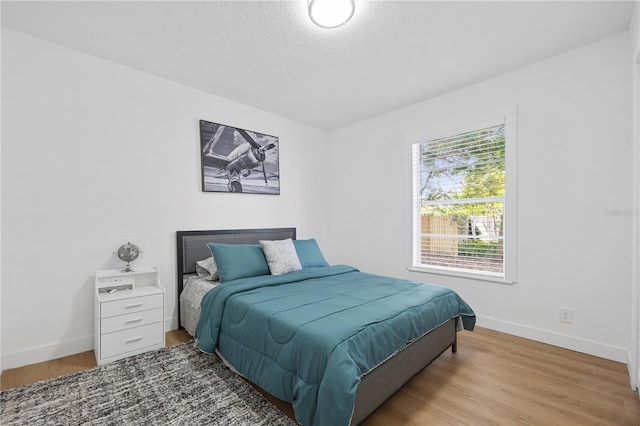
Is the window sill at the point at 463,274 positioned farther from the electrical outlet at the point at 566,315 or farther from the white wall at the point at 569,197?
the electrical outlet at the point at 566,315

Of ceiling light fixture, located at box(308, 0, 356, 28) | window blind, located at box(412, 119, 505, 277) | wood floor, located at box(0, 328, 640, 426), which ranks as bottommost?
wood floor, located at box(0, 328, 640, 426)

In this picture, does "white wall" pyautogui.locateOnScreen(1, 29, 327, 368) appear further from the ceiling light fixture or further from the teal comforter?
the ceiling light fixture

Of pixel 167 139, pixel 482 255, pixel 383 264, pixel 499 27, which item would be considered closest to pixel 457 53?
pixel 499 27

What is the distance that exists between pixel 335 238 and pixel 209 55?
3097mm

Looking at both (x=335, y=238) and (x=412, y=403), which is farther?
(x=335, y=238)

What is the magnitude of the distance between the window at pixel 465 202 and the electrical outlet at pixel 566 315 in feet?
1.51

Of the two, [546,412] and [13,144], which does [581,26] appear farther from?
[13,144]

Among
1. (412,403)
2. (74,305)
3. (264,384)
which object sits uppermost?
(74,305)

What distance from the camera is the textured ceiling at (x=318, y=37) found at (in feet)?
6.82

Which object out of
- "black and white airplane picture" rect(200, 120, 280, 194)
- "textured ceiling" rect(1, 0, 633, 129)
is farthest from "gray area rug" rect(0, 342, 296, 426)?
"textured ceiling" rect(1, 0, 633, 129)

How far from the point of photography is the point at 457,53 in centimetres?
263

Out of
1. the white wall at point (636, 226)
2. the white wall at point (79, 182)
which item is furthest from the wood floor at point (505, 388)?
the white wall at point (79, 182)

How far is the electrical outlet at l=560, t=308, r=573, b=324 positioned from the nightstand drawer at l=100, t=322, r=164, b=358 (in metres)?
3.57

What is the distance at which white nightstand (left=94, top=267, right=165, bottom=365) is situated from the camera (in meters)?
2.34
